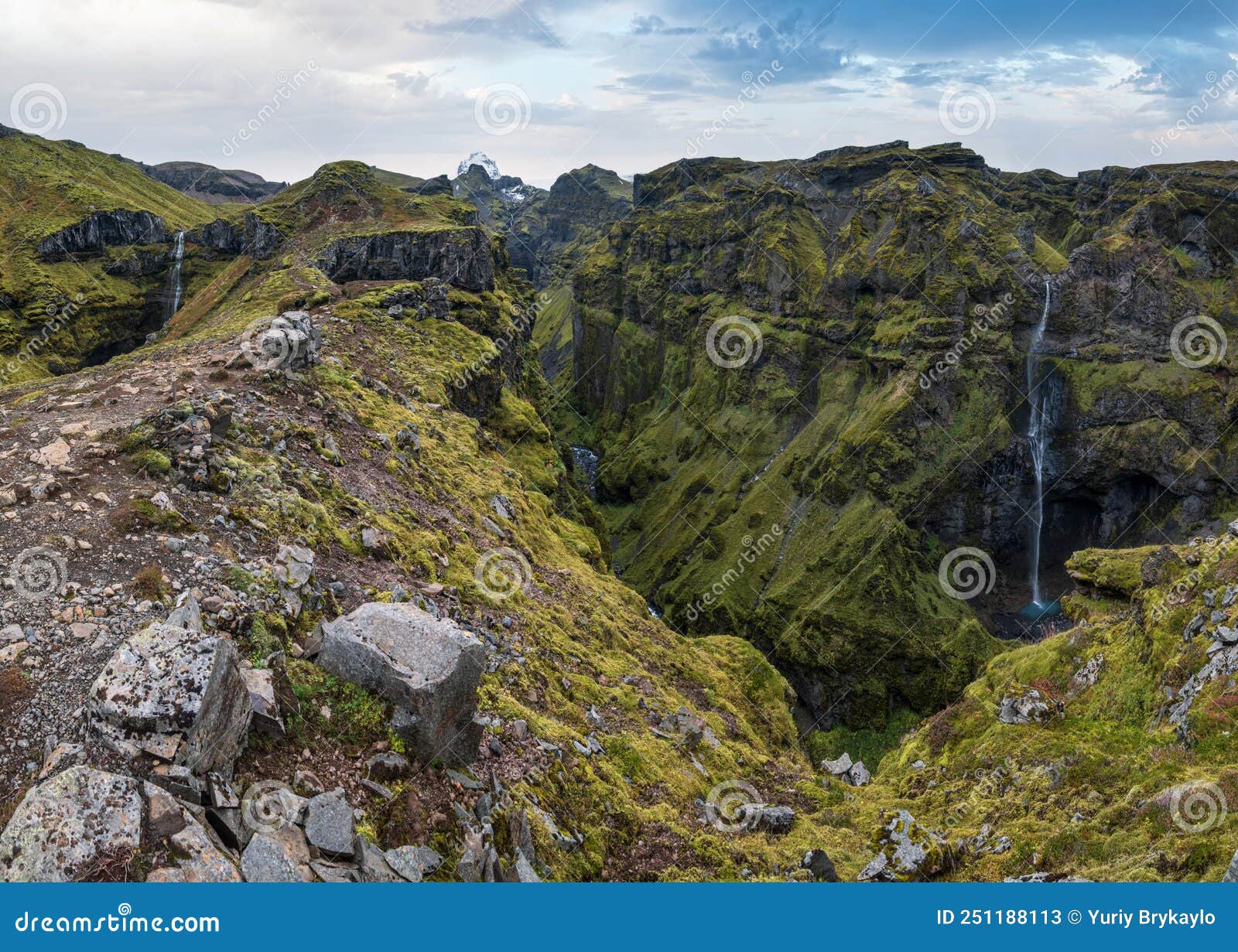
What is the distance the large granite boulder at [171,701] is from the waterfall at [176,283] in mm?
118394

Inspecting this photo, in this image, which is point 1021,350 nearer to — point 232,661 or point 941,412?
point 941,412

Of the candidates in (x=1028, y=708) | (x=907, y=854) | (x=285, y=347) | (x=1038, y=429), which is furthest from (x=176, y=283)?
(x=1038, y=429)

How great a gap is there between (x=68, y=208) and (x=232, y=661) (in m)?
165

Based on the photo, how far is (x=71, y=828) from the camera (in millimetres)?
10000

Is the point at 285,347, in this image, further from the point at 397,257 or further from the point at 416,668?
the point at 397,257

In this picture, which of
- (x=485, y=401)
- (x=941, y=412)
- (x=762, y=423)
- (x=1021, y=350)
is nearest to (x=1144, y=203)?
(x=1021, y=350)

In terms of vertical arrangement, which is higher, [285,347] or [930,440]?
[285,347]

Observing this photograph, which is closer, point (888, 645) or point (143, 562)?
point (143, 562)

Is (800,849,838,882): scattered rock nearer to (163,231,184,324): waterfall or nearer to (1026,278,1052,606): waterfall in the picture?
(1026,278,1052,606): waterfall

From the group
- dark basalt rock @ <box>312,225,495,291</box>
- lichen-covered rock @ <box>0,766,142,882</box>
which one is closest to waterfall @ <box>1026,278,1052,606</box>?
dark basalt rock @ <box>312,225,495,291</box>

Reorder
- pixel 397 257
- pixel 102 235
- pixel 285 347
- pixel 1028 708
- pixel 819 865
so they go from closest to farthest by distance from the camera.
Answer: pixel 819 865 < pixel 1028 708 < pixel 285 347 < pixel 397 257 < pixel 102 235

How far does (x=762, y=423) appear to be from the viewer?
5969 inches

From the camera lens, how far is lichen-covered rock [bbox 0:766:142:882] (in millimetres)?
9773

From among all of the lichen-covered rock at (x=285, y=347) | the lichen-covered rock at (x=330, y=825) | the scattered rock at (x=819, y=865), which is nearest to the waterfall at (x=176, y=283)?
the lichen-covered rock at (x=285, y=347)
